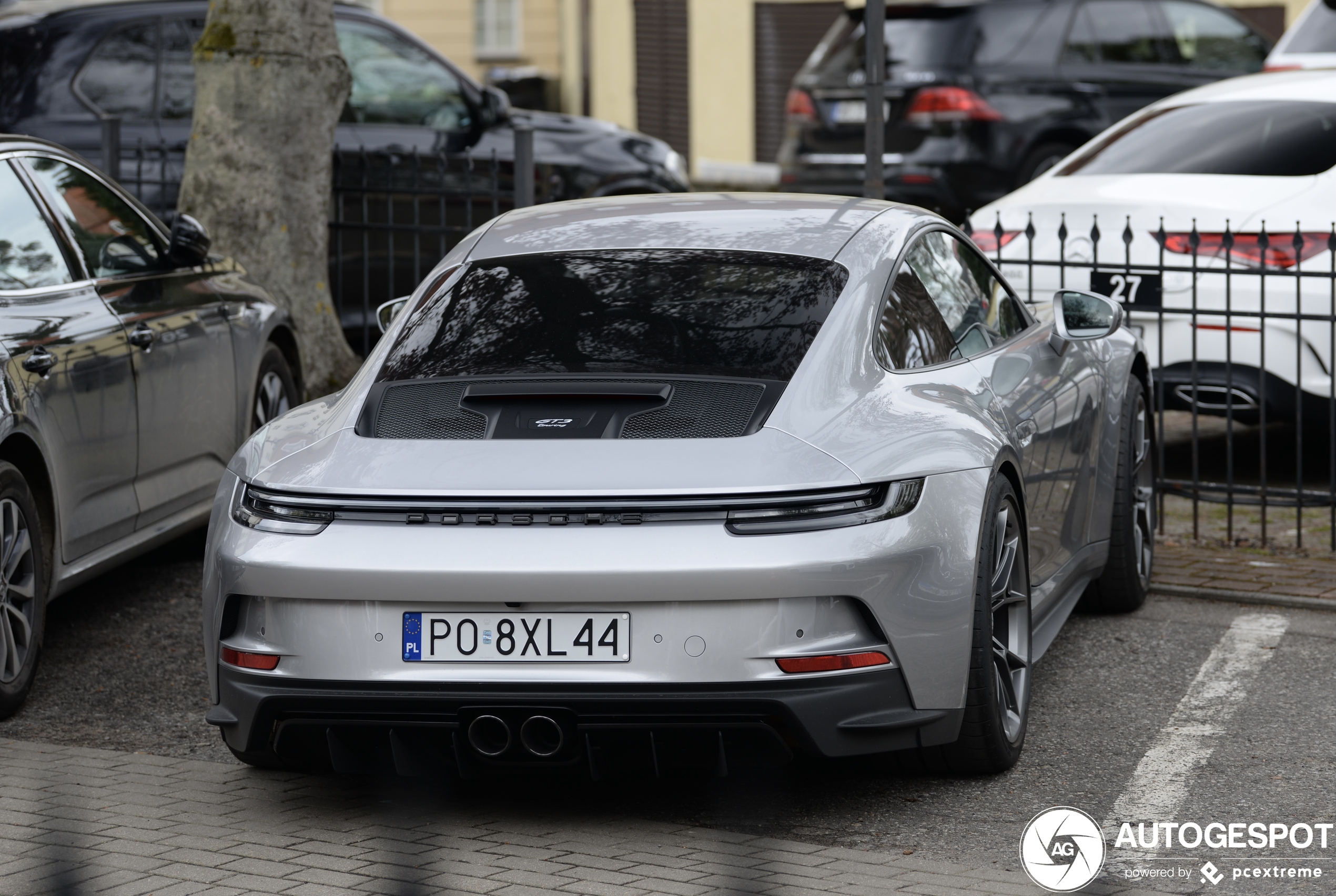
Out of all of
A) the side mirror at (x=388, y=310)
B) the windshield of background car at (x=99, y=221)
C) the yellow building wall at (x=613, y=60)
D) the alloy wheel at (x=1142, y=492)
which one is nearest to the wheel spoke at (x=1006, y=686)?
the alloy wheel at (x=1142, y=492)

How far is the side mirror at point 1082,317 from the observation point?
5.71 metres

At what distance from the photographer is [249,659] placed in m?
4.26

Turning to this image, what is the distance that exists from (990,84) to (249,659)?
441 inches

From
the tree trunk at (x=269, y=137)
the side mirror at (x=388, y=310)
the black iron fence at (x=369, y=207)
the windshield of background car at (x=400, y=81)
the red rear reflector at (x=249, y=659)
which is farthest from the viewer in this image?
the windshield of background car at (x=400, y=81)

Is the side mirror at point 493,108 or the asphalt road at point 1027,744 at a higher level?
the side mirror at point 493,108

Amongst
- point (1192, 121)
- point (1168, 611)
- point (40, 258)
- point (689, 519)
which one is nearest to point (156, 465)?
point (40, 258)

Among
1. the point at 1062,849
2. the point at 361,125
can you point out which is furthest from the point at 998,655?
the point at 361,125

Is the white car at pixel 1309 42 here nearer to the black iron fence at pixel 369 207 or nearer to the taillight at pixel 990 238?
the taillight at pixel 990 238

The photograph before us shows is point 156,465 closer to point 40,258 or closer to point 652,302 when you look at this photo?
point 40,258

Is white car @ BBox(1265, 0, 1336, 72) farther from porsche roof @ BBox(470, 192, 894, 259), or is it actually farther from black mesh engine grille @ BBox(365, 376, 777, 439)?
black mesh engine grille @ BBox(365, 376, 777, 439)

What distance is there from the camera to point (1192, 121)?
909 centimetres

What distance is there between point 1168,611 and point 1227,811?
216 cm

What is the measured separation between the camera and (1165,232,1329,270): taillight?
7613mm

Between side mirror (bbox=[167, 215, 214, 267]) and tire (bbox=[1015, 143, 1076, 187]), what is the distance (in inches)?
342
